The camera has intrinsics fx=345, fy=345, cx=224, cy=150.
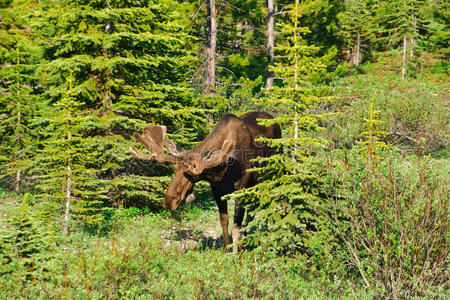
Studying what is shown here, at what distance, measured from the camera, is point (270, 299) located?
4871mm

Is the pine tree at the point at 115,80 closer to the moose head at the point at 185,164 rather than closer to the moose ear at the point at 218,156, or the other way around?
the moose head at the point at 185,164

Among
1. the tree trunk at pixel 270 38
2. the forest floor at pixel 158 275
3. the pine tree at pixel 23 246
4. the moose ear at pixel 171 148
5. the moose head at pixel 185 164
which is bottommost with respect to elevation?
the forest floor at pixel 158 275

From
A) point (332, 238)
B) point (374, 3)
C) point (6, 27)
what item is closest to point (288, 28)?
point (332, 238)

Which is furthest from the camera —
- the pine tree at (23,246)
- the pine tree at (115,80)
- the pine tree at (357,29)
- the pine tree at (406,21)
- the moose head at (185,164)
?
the pine tree at (357,29)

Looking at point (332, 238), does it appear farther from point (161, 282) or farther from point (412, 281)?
point (161, 282)

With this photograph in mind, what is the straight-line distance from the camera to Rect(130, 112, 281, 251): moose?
6.31 m

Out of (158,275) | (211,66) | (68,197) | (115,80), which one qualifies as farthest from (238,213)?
(211,66)

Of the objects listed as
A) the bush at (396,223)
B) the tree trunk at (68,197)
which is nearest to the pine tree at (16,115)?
the tree trunk at (68,197)

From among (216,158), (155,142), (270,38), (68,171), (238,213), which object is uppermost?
(270,38)

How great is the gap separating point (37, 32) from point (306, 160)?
9.52 metres

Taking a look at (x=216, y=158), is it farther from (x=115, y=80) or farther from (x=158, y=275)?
(x=115, y=80)

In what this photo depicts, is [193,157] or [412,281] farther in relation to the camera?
[193,157]

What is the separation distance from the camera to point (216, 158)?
20.8ft

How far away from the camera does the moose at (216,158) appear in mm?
6309
